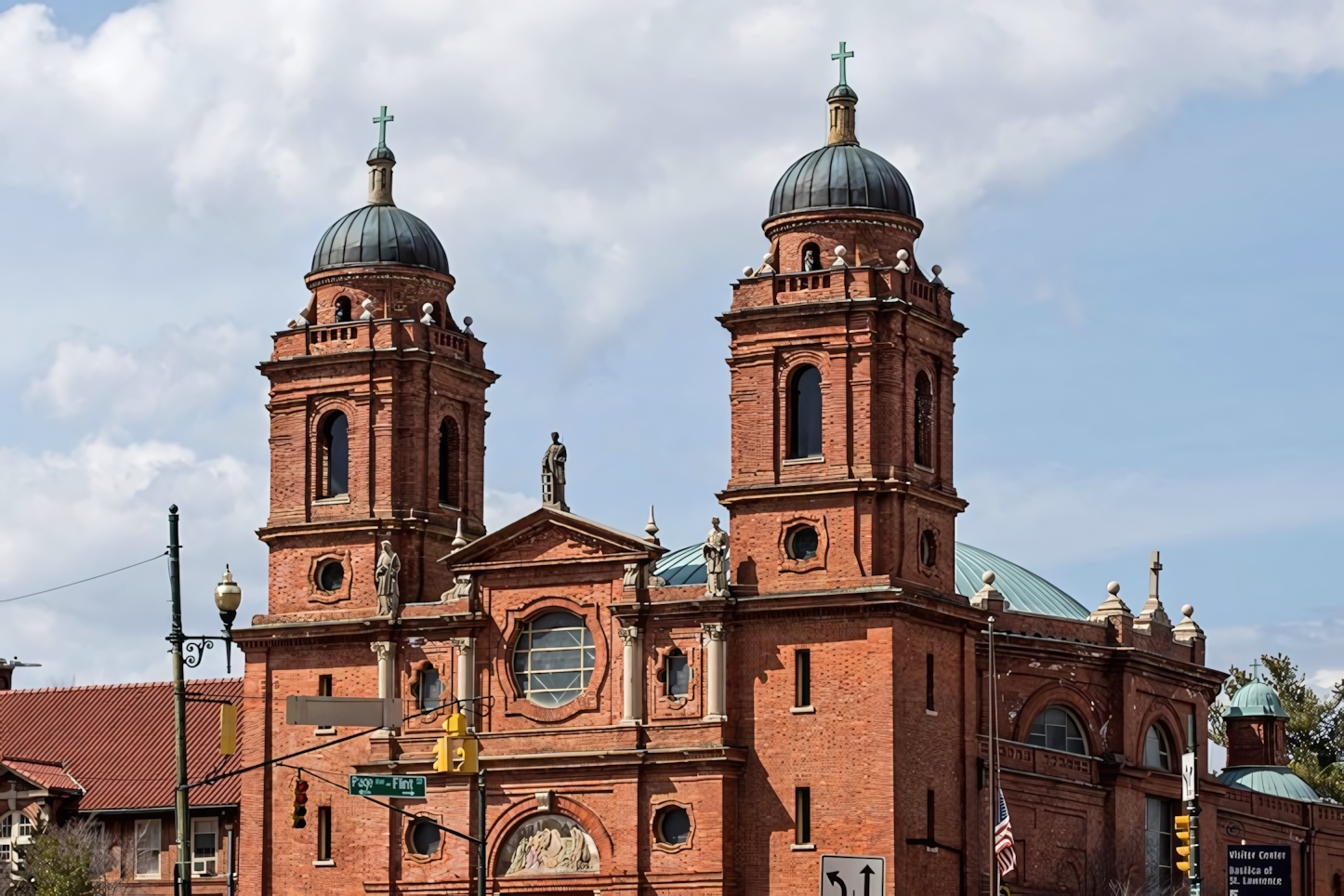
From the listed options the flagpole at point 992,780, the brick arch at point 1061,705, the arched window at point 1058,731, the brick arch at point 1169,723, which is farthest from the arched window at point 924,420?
the brick arch at point 1169,723

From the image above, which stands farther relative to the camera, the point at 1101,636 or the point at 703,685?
the point at 1101,636

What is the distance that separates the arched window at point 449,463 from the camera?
90.4 metres

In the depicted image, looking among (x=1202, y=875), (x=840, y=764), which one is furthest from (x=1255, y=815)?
(x=840, y=764)

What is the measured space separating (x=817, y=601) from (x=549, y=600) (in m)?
8.57

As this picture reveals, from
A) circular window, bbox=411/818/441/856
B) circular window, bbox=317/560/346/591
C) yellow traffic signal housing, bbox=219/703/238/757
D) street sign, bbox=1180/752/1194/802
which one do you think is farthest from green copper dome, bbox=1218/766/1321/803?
yellow traffic signal housing, bbox=219/703/238/757

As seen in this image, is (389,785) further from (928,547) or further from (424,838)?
(928,547)

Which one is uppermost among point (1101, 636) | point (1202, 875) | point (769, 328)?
point (769, 328)

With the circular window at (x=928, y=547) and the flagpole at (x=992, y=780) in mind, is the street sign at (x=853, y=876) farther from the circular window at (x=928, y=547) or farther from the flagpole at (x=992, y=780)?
the circular window at (x=928, y=547)

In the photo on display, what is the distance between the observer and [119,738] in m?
102

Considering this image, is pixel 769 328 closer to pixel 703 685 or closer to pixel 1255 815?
pixel 703 685

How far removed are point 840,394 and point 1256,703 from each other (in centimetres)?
3683

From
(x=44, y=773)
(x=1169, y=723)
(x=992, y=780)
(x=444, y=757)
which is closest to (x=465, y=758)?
(x=444, y=757)

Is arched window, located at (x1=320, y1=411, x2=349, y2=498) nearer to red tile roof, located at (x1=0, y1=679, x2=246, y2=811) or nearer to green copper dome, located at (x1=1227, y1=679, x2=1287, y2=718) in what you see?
red tile roof, located at (x1=0, y1=679, x2=246, y2=811)

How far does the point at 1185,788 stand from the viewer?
62.5 metres
